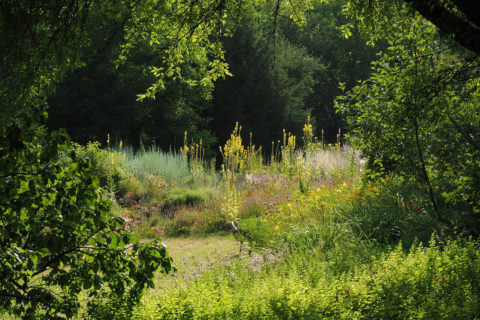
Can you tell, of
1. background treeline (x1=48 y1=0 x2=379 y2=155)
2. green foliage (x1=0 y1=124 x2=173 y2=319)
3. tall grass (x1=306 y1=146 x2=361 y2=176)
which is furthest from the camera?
background treeline (x1=48 y1=0 x2=379 y2=155)

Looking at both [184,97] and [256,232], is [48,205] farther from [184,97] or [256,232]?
[184,97]

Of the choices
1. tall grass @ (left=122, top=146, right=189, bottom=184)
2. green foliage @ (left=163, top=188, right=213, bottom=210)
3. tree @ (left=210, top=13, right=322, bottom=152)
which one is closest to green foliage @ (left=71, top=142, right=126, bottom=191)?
tall grass @ (left=122, top=146, right=189, bottom=184)

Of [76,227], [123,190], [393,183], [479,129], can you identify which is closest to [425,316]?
[76,227]

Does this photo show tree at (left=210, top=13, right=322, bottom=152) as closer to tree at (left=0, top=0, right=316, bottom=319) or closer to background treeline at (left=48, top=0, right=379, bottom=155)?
background treeline at (left=48, top=0, right=379, bottom=155)

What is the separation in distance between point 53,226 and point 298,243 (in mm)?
4166

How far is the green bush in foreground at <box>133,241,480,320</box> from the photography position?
143 inches

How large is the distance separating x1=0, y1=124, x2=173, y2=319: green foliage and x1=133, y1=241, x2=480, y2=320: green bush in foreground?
73 cm

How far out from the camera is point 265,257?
6.26m

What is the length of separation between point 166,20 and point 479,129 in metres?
4.14

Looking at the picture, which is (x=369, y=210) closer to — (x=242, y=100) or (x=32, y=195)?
(x=32, y=195)

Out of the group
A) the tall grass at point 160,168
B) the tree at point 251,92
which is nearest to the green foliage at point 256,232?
the tall grass at point 160,168

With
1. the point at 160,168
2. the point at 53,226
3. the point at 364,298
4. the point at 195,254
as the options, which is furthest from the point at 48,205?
the point at 160,168

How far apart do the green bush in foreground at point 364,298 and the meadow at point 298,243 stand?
0.01 m

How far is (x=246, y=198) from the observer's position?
34.3 ft
